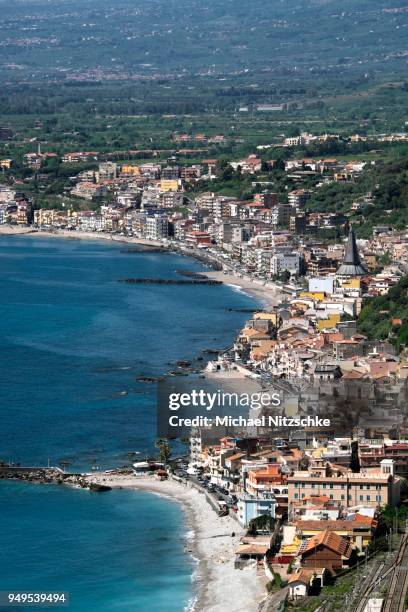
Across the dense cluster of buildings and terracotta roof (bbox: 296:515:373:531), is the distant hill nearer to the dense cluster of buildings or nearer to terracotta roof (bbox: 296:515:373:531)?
the dense cluster of buildings

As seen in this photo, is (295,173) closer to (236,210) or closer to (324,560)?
(236,210)

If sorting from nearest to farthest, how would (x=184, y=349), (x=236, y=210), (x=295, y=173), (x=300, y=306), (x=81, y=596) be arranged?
(x=81, y=596) < (x=184, y=349) < (x=300, y=306) < (x=236, y=210) < (x=295, y=173)

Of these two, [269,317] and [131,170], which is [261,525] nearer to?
[269,317]

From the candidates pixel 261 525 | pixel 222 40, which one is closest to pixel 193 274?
pixel 261 525

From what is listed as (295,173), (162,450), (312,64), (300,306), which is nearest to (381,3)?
(312,64)

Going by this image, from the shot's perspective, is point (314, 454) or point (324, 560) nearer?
point (324, 560)

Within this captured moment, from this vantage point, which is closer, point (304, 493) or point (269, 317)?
point (304, 493)

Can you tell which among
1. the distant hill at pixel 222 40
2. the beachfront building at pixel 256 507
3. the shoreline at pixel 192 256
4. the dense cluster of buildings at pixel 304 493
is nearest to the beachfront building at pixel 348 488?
the dense cluster of buildings at pixel 304 493
